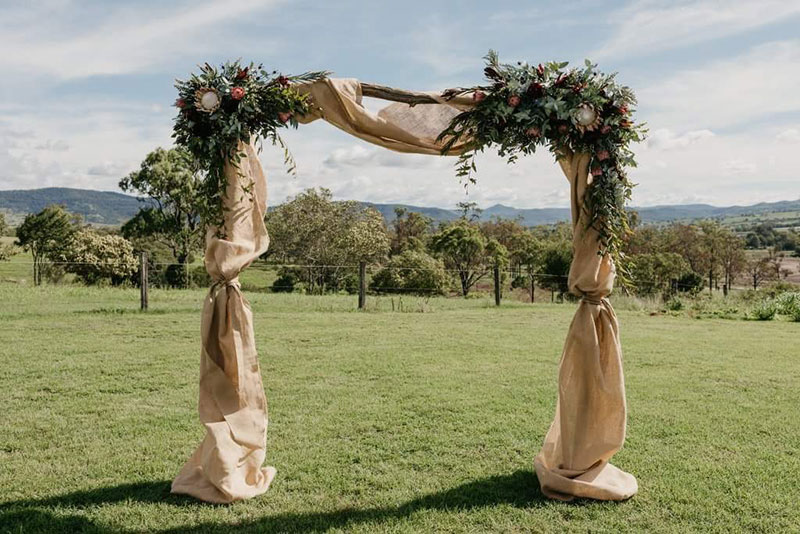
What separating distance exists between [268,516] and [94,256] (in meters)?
20.9

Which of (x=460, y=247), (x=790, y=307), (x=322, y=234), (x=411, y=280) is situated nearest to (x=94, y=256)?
(x=322, y=234)

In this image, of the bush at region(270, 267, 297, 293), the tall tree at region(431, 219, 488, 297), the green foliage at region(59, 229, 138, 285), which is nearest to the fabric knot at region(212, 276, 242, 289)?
the green foliage at region(59, 229, 138, 285)

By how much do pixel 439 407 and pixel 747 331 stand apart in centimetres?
845

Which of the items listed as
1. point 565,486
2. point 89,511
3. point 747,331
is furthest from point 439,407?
point 747,331

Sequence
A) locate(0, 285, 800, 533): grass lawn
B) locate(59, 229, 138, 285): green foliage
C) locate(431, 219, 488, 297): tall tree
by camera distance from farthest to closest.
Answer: locate(431, 219, 488, 297): tall tree < locate(59, 229, 138, 285): green foliage < locate(0, 285, 800, 533): grass lawn

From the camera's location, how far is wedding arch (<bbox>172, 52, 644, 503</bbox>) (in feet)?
13.8

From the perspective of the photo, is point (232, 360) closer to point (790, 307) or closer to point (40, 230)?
point (790, 307)

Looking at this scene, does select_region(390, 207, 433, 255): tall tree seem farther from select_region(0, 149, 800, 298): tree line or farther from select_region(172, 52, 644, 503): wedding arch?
select_region(172, 52, 644, 503): wedding arch

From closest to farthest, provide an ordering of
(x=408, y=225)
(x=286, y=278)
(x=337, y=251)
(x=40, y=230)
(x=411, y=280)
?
(x=411, y=280) → (x=286, y=278) → (x=337, y=251) → (x=40, y=230) → (x=408, y=225)

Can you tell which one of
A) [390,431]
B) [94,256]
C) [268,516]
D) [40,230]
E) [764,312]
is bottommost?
[268,516]

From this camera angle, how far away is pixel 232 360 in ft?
14.4

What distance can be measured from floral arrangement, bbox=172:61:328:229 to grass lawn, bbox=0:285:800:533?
2.01m

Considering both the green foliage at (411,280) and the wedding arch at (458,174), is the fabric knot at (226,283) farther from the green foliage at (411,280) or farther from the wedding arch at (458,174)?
the green foliage at (411,280)

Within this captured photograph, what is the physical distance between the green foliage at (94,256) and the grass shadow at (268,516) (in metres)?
19.5
